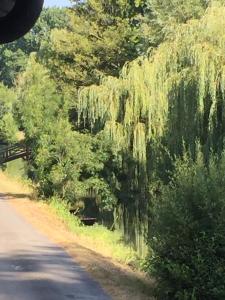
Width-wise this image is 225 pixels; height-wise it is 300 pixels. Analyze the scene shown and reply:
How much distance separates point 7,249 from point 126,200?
34.5ft

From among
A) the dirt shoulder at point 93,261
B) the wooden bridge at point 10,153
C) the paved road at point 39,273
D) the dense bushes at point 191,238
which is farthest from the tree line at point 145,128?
the paved road at point 39,273

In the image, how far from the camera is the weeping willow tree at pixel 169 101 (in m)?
14.4

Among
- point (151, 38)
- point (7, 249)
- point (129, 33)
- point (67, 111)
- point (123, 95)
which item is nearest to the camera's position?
point (7, 249)

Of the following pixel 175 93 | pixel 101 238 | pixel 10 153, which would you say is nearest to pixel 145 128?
pixel 101 238

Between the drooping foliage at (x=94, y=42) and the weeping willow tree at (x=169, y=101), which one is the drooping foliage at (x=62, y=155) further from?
the drooping foliage at (x=94, y=42)

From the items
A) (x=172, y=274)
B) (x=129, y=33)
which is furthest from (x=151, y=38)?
(x=172, y=274)

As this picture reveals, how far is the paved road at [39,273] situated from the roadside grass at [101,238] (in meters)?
1.83

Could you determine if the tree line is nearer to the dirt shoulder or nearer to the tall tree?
the dirt shoulder

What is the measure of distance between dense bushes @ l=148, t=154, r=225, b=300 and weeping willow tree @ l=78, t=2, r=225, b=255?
14.6 ft

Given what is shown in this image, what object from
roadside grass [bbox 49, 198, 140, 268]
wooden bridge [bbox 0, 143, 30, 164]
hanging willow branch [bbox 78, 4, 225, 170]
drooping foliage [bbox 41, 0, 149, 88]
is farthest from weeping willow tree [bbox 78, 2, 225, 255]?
wooden bridge [bbox 0, 143, 30, 164]

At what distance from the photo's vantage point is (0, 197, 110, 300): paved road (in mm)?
9242

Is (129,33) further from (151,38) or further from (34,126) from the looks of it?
(34,126)

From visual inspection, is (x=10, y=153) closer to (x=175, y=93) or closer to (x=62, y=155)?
(x=62, y=155)

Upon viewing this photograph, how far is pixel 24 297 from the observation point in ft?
29.5
